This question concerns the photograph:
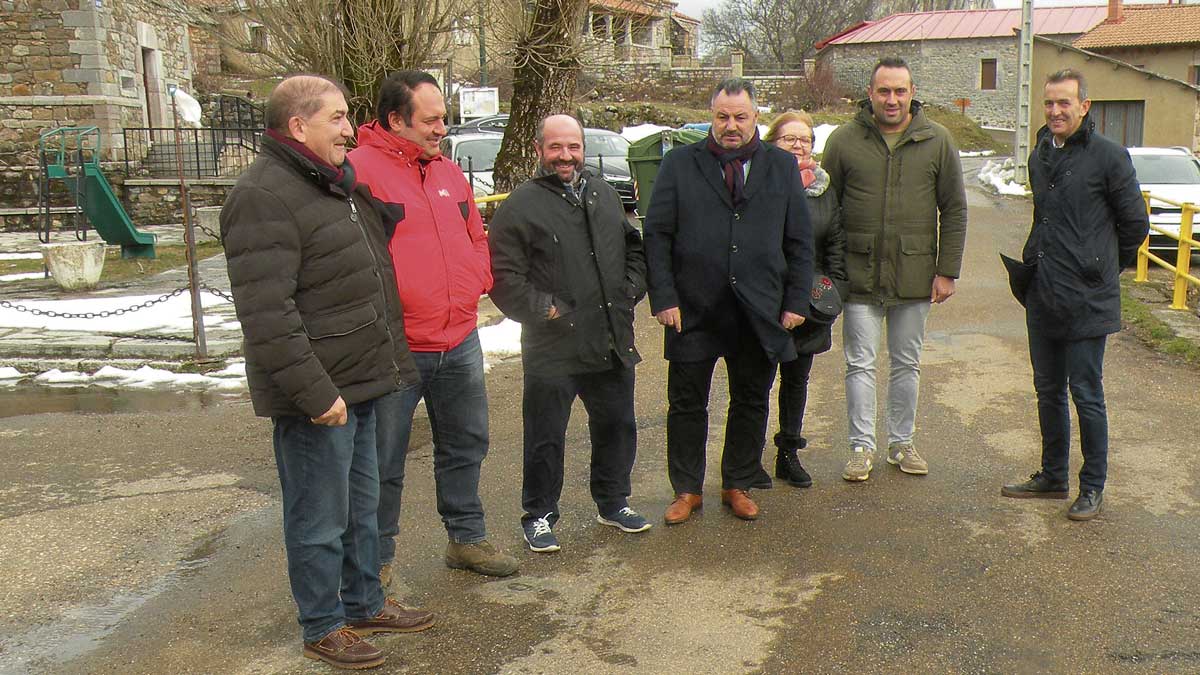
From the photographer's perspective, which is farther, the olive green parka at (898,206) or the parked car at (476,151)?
the parked car at (476,151)

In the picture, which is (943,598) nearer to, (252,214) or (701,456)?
(701,456)

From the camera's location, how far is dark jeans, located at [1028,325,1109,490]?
471 centimetres

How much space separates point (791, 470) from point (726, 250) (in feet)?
4.13

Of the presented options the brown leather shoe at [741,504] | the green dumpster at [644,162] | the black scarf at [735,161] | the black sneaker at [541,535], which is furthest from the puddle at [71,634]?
the green dumpster at [644,162]

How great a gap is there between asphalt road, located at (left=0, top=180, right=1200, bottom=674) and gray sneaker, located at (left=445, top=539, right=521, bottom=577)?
55mm

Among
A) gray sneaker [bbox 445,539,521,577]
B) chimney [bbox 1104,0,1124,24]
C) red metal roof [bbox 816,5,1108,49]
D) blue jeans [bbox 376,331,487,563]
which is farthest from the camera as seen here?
red metal roof [bbox 816,5,1108,49]

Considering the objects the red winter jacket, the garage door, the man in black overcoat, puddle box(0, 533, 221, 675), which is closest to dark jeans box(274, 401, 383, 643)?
the red winter jacket

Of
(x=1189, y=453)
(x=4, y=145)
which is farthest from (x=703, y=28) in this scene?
(x=1189, y=453)

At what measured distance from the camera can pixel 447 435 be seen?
13.7 feet

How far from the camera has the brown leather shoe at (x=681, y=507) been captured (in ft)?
15.5

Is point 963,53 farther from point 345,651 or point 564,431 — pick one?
point 345,651

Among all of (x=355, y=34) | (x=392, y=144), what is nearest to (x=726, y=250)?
(x=392, y=144)

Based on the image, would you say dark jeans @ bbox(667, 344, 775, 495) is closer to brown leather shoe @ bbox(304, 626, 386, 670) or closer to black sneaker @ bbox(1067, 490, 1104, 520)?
black sneaker @ bbox(1067, 490, 1104, 520)

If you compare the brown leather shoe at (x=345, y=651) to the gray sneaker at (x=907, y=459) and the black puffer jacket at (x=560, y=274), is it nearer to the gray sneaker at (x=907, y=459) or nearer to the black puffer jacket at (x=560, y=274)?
the black puffer jacket at (x=560, y=274)
